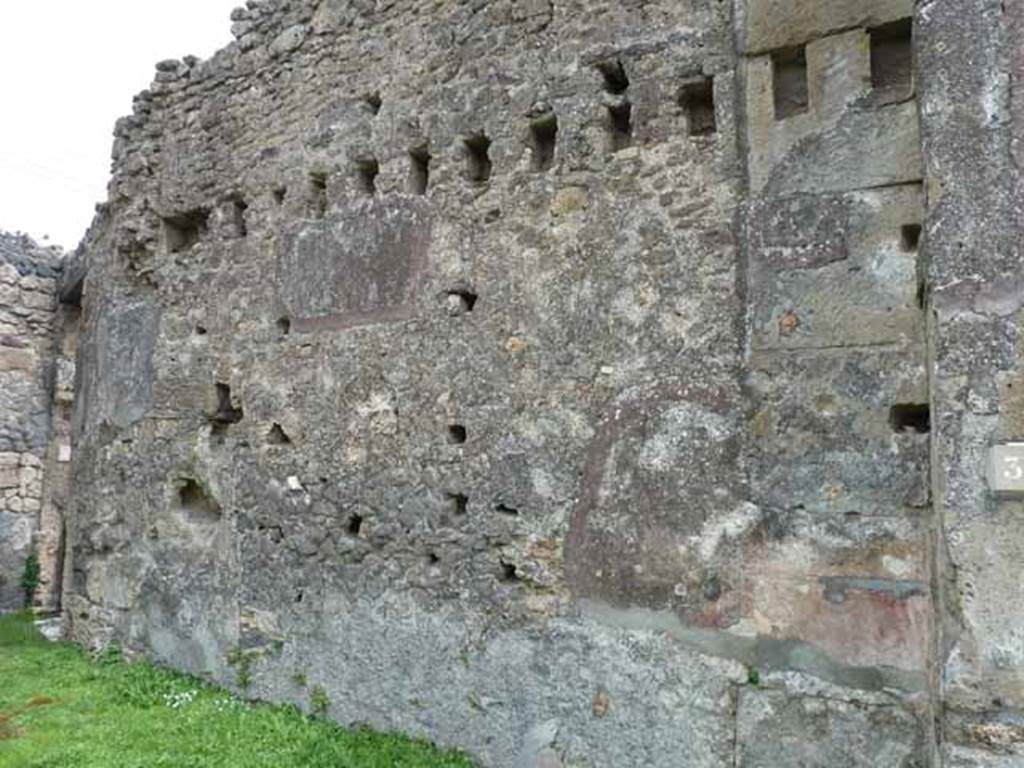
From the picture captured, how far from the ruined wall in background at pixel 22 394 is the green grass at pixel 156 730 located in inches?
140

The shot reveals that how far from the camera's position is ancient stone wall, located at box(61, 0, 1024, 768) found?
3.24 m

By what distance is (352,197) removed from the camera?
213 inches

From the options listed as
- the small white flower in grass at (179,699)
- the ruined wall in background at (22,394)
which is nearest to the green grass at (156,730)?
the small white flower in grass at (179,699)

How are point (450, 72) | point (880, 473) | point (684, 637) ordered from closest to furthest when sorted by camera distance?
1. point (880, 473)
2. point (684, 637)
3. point (450, 72)

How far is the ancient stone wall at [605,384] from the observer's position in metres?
3.24

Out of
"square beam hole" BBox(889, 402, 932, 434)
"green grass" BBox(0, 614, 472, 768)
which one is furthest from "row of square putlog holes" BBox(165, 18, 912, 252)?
"green grass" BBox(0, 614, 472, 768)

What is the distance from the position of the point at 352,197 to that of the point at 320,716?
281cm

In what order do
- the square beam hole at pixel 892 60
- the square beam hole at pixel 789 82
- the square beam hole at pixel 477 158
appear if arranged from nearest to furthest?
the square beam hole at pixel 892 60
the square beam hole at pixel 789 82
the square beam hole at pixel 477 158

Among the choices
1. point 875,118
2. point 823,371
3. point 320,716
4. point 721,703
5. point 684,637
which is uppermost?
point 875,118

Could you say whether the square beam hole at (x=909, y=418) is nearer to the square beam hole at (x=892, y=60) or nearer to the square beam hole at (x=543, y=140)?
the square beam hole at (x=892, y=60)

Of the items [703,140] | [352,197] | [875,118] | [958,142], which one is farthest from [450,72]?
[958,142]

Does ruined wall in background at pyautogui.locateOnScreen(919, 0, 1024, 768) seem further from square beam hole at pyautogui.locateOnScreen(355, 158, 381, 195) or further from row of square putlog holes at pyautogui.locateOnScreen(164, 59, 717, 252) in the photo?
square beam hole at pyautogui.locateOnScreen(355, 158, 381, 195)

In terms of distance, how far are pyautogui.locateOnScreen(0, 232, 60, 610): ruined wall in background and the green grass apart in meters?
3.54

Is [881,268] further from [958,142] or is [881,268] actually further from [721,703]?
[721,703]
